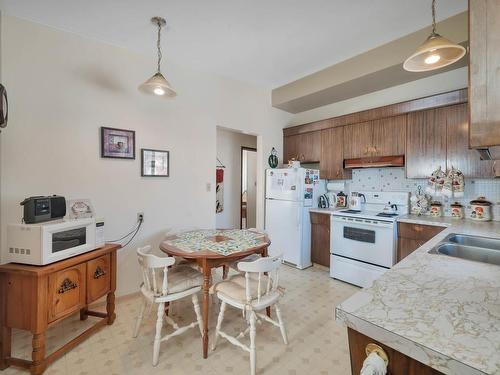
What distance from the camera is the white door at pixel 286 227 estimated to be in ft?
11.4

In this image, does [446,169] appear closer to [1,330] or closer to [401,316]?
[401,316]

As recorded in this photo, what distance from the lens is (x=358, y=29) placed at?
7.62 ft

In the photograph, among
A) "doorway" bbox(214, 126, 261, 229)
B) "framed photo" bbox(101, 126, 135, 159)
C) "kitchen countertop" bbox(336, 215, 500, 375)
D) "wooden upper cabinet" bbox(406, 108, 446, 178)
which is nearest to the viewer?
"kitchen countertop" bbox(336, 215, 500, 375)

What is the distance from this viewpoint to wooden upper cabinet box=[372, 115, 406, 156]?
297cm

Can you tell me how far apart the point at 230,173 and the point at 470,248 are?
386 centimetres

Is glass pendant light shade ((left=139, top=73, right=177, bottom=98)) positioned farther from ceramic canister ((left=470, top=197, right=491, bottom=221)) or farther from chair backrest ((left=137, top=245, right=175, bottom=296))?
ceramic canister ((left=470, top=197, right=491, bottom=221))

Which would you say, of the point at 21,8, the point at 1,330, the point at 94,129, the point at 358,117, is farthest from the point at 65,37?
the point at 358,117

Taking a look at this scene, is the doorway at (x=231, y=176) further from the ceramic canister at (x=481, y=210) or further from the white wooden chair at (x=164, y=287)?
the ceramic canister at (x=481, y=210)

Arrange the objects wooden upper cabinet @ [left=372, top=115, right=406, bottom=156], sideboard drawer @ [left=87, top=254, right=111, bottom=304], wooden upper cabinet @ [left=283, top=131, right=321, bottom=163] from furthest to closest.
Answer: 1. wooden upper cabinet @ [left=283, top=131, right=321, bottom=163]
2. wooden upper cabinet @ [left=372, top=115, right=406, bottom=156]
3. sideboard drawer @ [left=87, top=254, right=111, bottom=304]

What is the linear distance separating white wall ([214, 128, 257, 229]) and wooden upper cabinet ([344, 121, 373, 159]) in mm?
2230

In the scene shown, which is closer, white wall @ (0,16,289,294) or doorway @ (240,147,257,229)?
white wall @ (0,16,289,294)

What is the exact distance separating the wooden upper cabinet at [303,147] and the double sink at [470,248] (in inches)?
Answer: 88.9

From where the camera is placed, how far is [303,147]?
157 inches

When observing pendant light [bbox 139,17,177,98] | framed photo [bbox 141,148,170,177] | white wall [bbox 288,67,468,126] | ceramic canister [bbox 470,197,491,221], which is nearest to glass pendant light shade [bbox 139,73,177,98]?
pendant light [bbox 139,17,177,98]
